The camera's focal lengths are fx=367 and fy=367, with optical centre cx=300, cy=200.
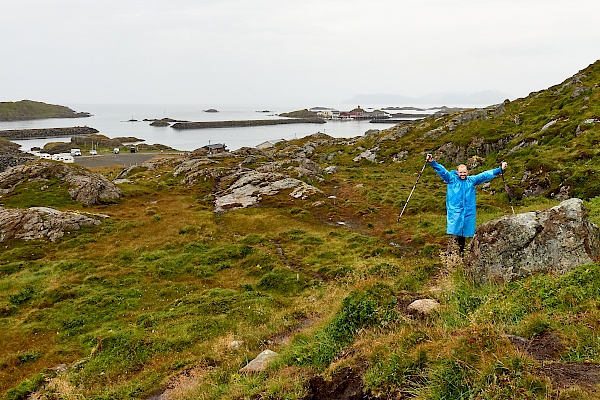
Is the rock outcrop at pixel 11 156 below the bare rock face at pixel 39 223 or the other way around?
the other way around

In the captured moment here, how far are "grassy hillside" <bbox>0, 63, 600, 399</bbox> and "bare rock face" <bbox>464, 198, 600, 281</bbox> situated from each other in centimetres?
118

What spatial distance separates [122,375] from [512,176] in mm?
39140

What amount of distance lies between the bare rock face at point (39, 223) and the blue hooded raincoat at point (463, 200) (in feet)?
118

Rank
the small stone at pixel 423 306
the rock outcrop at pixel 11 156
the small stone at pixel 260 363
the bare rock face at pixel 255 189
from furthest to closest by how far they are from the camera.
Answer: the rock outcrop at pixel 11 156 → the bare rock face at pixel 255 189 → the small stone at pixel 260 363 → the small stone at pixel 423 306

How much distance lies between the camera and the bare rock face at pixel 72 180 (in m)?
49.3

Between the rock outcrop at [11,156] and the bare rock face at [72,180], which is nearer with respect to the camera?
the bare rock face at [72,180]

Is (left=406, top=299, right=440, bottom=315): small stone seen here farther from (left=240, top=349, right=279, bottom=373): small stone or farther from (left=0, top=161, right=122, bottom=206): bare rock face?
(left=0, top=161, right=122, bottom=206): bare rock face

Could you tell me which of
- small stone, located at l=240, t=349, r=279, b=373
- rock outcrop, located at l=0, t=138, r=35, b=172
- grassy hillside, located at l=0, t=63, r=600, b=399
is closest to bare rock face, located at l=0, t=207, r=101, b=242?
grassy hillside, located at l=0, t=63, r=600, b=399

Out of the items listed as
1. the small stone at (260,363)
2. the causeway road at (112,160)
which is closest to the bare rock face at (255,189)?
the small stone at (260,363)

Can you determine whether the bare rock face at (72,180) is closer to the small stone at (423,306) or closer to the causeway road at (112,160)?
the small stone at (423,306)

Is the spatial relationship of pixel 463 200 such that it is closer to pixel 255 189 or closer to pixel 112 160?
pixel 255 189

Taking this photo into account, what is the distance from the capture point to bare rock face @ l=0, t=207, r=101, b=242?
35.3 m

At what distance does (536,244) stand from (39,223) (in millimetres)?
41932

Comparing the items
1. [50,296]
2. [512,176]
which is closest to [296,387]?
[50,296]
